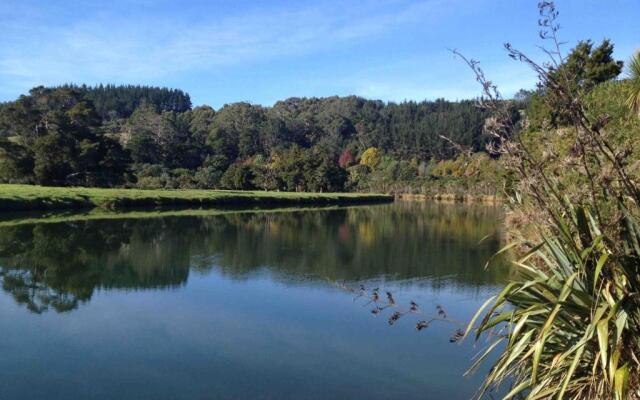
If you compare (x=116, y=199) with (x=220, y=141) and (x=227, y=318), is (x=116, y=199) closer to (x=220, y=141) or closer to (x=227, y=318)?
(x=227, y=318)

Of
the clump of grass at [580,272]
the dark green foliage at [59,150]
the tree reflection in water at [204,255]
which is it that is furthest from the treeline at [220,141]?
the tree reflection in water at [204,255]

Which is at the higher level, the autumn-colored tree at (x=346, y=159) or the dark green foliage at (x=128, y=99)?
the dark green foliage at (x=128, y=99)

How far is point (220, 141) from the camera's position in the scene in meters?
115

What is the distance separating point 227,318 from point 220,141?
343 feet

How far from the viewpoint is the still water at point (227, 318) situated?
8969mm

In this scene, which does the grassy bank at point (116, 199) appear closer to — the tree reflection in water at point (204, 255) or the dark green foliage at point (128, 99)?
the tree reflection in water at point (204, 255)

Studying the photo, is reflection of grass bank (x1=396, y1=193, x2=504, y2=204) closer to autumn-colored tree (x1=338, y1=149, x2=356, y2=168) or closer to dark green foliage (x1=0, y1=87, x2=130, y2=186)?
autumn-colored tree (x1=338, y1=149, x2=356, y2=168)

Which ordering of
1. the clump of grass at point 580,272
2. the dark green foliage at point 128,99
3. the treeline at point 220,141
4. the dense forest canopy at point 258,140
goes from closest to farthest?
1. the clump of grass at point 580,272
2. the dense forest canopy at point 258,140
3. the treeline at point 220,141
4. the dark green foliage at point 128,99

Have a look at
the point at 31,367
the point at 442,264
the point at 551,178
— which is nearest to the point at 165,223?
the point at 442,264

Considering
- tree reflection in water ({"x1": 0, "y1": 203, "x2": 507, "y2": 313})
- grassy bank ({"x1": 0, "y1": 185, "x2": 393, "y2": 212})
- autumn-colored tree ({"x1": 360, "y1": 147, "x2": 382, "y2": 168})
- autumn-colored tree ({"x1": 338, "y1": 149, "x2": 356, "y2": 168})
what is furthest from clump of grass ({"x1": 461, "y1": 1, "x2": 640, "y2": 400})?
autumn-colored tree ({"x1": 338, "y1": 149, "x2": 356, "y2": 168})

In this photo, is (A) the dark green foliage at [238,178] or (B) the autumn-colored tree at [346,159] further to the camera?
(B) the autumn-colored tree at [346,159]

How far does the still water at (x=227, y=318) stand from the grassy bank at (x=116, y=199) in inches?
551

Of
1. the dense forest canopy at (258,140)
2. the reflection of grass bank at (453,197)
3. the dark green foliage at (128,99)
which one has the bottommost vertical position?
the reflection of grass bank at (453,197)

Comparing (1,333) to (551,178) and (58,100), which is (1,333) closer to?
(551,178)
